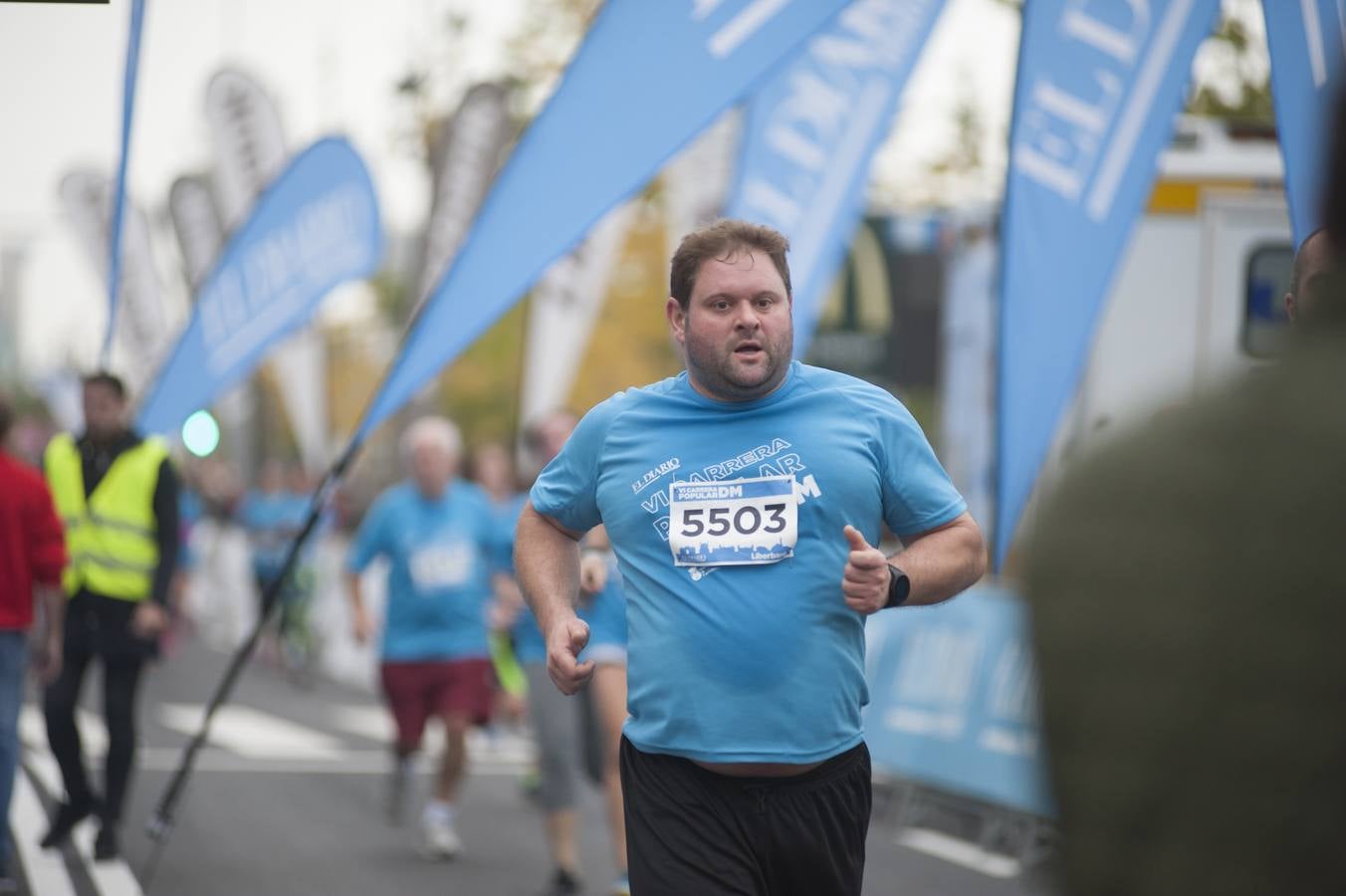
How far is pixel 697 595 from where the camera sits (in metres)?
3.87

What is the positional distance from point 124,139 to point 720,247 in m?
4.34

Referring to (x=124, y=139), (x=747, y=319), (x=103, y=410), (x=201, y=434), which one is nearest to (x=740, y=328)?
(x=747, y=319)

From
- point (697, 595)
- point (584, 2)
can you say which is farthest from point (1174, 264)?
point (584, 2)

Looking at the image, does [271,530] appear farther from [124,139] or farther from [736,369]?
[736,369]

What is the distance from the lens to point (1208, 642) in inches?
63.1

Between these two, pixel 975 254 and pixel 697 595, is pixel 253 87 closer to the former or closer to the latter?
pixel 975 254

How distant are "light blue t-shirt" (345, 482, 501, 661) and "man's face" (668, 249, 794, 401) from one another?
18.9 feet

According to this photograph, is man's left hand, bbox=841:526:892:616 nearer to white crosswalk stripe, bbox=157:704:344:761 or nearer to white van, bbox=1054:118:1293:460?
white van, bbox=1054:118:1293:460

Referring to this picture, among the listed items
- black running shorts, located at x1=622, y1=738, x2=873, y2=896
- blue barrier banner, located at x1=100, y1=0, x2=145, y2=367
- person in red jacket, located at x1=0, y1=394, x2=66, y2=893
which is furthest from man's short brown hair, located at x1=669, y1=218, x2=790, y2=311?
person in red jacket, located at x1=0, y1=394, x2=66, y2=893

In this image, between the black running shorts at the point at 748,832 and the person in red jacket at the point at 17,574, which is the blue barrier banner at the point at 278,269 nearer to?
the person in red jacket at the point at 17,574

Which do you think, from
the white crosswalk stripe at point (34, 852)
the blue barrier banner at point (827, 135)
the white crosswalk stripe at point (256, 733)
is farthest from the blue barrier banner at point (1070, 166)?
the white crosswalk stripe at point (256, 733)

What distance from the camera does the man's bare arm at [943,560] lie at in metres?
3.76

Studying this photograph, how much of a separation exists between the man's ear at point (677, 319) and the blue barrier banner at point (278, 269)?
635 centimetres

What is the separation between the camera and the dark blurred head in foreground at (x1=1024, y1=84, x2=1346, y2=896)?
5.16 ft
